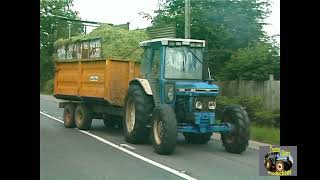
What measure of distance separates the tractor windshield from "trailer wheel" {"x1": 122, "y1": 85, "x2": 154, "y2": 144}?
81 centimetres

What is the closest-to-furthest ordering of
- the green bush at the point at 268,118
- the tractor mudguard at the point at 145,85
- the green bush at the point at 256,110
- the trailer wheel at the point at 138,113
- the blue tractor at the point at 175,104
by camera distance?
the blue tractor at the point at 175,104 → the trailer wheel at the point at 138,113 → the tractor mudguard at the point at 145,85 → the green bush at the point at 268,118 → the green bush at the point at 256,110

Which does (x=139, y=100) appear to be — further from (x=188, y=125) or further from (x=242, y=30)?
(x=242, y=30)

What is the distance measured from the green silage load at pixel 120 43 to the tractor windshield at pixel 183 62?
3484mm

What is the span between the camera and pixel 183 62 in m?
13.1

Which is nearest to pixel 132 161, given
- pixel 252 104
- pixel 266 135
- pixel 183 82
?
pixel 183 82

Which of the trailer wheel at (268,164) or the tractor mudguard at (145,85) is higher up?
the tractor mudguard at (145,85)

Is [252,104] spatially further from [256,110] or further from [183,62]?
[183,62]

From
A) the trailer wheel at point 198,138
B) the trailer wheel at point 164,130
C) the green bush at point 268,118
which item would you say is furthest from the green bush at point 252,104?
the trailer wheel at point 164,130

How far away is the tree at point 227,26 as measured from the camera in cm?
2283

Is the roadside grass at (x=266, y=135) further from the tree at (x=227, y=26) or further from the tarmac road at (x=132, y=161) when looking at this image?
the tree at (x=227, y=26)
